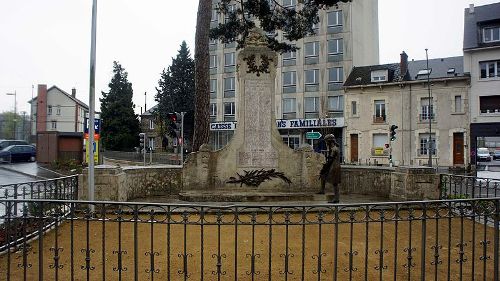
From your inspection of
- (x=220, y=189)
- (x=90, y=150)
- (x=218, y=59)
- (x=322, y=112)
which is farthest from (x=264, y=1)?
(x=218, y=59)

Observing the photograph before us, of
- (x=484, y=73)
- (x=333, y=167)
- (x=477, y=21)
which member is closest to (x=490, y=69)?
(x=484, y=73)

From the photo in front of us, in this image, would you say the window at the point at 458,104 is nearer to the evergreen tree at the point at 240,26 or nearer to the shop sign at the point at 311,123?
the shop sign at the point at 311,123

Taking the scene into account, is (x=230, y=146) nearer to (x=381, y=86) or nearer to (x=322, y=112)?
(x=381, y=86)

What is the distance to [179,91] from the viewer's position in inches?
1994

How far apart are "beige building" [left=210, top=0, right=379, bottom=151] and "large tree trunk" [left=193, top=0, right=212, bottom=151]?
1070 inches

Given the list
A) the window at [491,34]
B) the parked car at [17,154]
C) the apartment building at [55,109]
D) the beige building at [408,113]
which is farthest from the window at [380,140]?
the apartment building at [55,109]

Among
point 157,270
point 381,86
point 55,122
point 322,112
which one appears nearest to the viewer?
point 157,270

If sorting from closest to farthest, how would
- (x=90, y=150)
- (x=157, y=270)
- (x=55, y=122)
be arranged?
(x=157, y=270)
(x=90, y=150)
(x=55, y=122)

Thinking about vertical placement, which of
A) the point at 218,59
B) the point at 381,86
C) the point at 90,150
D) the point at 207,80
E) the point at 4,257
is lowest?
the point at 4,257

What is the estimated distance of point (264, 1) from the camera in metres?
17.7

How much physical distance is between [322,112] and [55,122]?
147ft

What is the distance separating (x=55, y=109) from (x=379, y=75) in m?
51.4

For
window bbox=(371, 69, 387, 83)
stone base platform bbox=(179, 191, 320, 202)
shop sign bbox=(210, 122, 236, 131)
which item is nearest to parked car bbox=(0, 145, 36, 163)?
shop sign bbox=(210, 122, 236, 131)

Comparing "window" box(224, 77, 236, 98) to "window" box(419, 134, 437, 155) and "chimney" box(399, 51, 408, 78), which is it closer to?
"chimney" box(399, 51, 408, 78)
